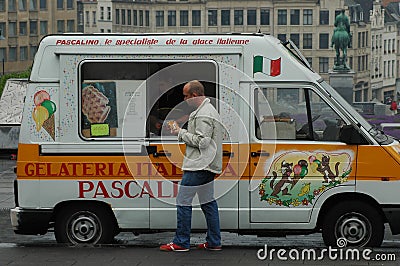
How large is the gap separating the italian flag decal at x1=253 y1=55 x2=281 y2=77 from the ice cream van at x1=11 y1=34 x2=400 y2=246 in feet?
0.03

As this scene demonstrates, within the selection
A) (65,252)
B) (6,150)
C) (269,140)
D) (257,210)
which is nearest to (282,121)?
(269,140)

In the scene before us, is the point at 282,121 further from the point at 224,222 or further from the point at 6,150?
the point at 6,150

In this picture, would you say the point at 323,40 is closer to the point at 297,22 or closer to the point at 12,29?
the point at 297,22

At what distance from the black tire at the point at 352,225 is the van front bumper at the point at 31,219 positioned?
286 centimetres

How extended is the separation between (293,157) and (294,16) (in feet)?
454

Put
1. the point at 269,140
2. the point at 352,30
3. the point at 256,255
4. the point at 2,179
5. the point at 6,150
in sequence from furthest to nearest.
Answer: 1. the point at 352,30
2. the point at 6,150
3. the point at 2,179
4. the point at 269,140
5. the point at 256,255

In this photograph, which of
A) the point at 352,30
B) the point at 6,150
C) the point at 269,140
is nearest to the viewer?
the point at 269,140

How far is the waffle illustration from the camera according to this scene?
11391mm

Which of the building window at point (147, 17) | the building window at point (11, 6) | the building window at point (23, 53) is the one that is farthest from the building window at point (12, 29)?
the building window at point (147, 17)

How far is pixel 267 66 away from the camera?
37.1ft

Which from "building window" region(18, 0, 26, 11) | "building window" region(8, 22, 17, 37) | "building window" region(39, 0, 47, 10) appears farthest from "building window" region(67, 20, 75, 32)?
"building window" region(8, 22, 17, 37)

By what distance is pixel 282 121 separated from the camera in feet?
37.2

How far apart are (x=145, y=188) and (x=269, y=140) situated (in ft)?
4.47

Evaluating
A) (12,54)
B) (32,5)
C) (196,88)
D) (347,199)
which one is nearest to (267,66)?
(196,88)
